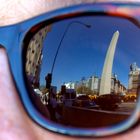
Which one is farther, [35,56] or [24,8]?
[24,8]

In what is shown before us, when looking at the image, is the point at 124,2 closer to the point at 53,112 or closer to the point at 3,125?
the point at 53,112

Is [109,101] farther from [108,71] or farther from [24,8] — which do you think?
[24,8]

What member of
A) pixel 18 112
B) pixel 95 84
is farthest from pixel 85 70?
pixel 18 112

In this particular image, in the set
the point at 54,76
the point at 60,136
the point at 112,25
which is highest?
the point at 112,25

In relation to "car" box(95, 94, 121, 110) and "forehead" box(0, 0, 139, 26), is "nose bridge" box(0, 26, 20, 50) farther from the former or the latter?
"car" box(95, 94, 121, 110)

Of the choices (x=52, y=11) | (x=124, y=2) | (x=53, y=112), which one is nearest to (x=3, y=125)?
(x=53, y=112)

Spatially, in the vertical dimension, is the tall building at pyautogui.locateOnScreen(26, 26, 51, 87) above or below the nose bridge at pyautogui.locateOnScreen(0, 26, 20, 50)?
below

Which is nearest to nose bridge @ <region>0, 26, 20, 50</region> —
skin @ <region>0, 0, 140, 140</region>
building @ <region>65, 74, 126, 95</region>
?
skin @ <region>0, 0, 140, 140</region>
